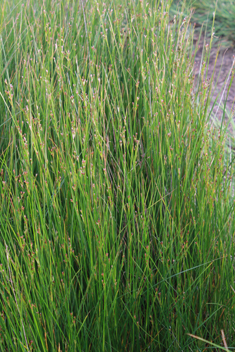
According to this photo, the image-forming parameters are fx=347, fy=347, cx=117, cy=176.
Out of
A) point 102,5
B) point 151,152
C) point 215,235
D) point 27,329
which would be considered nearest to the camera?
point 27,329

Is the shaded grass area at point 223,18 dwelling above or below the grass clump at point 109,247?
above

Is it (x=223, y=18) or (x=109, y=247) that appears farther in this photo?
(x=223, y=18)

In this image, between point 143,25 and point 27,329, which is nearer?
point 27,329

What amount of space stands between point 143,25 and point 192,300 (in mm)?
1592

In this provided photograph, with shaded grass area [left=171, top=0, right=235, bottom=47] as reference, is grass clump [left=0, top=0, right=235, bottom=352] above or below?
below

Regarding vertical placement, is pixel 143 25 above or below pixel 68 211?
above

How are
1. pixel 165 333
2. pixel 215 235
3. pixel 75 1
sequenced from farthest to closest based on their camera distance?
1. pixel 75 1
2. pixel 215 235
3. pixel 165 333

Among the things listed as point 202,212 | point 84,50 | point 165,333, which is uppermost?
point 84,50

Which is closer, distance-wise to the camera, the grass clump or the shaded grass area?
the grass clump

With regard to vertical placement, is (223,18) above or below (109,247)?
above

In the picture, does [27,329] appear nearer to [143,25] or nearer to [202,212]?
[202,212]

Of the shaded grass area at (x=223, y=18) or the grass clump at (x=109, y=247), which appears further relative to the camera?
the shaded grass area at (x=223, y=18)

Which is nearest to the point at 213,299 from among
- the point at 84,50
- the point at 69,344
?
the point at 69,344

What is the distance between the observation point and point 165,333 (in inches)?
51.3
